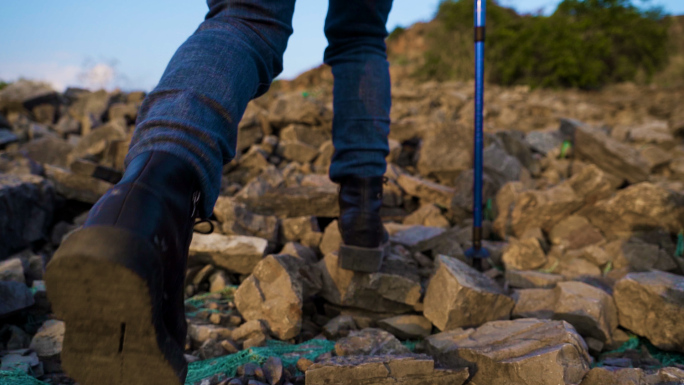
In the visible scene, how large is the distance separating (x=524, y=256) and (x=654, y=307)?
0.79 meters

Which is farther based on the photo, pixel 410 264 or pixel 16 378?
pixel 410 264

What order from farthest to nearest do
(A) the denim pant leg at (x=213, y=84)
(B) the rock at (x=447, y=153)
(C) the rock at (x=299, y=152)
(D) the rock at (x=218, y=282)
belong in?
(C) the rock at (x=299, y=152)
(B) the rock at (x=447, y=153)
(D) the rock at (x=218, y=282)
(A) the denim pant leg at (x=213, y=84)

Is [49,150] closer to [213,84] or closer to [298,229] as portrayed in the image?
[298,229]

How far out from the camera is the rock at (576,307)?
1.61 m

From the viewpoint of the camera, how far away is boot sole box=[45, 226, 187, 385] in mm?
741

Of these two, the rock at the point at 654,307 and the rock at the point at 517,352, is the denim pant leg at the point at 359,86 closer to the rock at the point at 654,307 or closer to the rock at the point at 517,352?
the rock at the point at 517,352

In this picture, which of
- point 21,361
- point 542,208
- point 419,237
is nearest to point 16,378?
point 21,361

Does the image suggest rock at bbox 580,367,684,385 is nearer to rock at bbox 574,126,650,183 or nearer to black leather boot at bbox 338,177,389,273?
black leather boot at bbox 338,177,389,273

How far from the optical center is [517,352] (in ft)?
4.15

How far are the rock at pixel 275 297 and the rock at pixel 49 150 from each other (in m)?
2.67

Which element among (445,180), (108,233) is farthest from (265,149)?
(108,233)

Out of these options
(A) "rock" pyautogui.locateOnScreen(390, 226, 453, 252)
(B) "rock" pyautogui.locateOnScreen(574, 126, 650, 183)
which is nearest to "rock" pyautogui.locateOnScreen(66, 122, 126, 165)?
(A) "rock" pyautogui.locateOnScreen(390, 226, 453, 252)

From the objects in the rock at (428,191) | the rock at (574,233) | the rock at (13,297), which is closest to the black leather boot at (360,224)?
the rock at (13,297)

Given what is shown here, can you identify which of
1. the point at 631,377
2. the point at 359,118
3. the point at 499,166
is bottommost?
the point at 631,377
